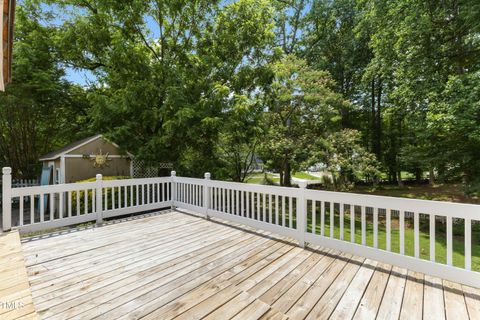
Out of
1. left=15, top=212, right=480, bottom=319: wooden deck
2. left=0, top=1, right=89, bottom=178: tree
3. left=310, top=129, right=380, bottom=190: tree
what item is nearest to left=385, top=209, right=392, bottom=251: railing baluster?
left=15, top=212, right=480, bottom=319: wooden deck

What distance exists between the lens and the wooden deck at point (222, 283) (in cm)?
205

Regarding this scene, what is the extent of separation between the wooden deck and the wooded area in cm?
463

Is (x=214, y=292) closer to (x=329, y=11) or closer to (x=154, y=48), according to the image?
(x=154, y=48)

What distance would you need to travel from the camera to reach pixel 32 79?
8836 millimetres

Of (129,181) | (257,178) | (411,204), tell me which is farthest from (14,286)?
(257,178)

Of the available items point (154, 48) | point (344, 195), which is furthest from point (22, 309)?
point (154, 48)

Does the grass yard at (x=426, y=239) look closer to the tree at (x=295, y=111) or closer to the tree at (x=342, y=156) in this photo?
the tree at (x=342, y=156)

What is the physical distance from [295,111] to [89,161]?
8.21 meters

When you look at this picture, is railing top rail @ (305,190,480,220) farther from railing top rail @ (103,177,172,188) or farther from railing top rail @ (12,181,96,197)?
railing top rail @ (12,181,96,197)

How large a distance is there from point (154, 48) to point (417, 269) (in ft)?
34.2

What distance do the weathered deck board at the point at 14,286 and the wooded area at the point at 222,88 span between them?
4.84m

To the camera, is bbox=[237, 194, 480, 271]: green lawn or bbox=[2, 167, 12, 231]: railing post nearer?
bbox=[2, 167, 12, 231]: railing post

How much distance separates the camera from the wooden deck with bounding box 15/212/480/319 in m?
2.05

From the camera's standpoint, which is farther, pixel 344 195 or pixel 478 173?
pixel 478 173
